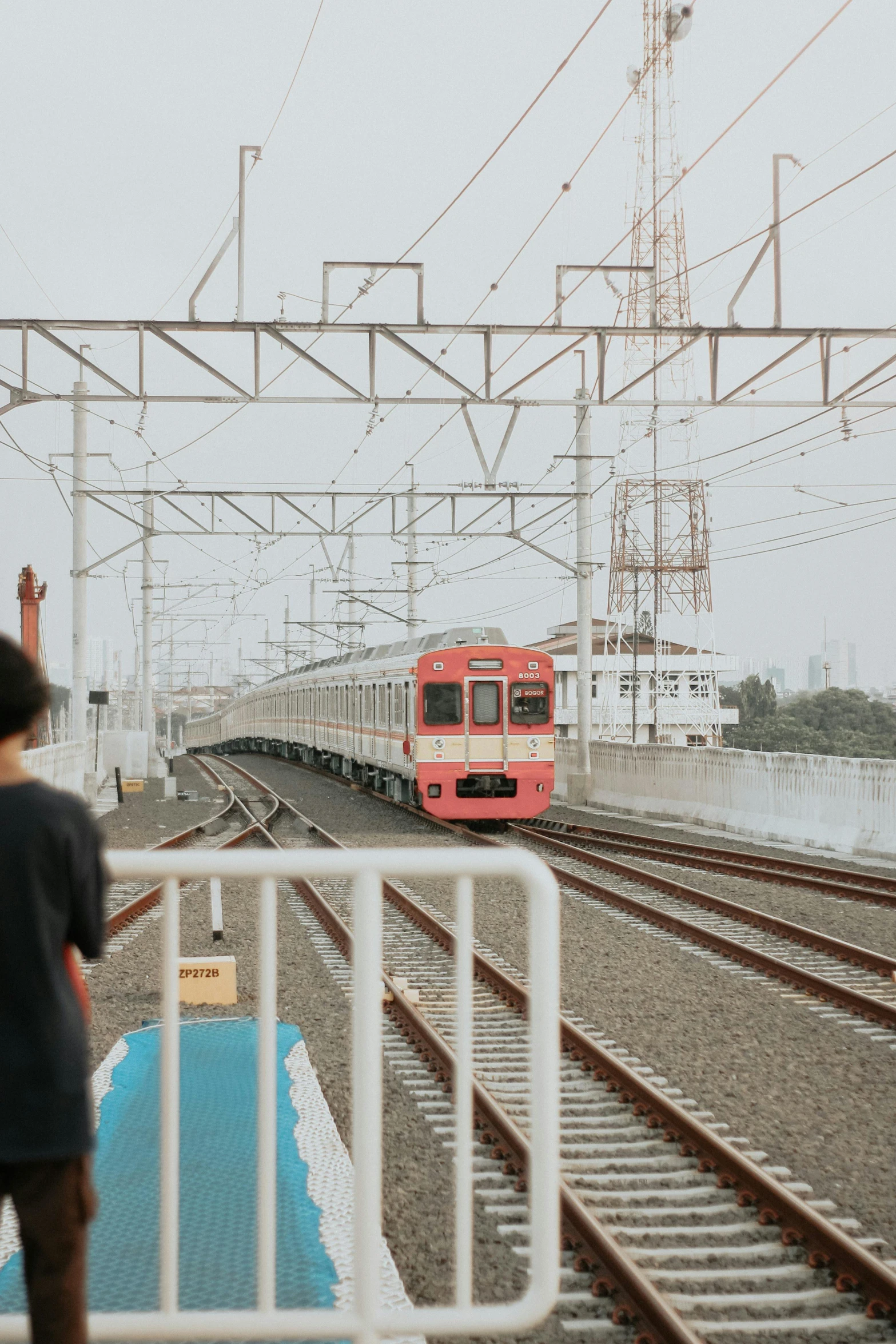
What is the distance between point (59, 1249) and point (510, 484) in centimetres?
1953

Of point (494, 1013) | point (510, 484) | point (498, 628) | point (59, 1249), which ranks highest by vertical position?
point (510, 484)

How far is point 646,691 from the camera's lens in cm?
7056

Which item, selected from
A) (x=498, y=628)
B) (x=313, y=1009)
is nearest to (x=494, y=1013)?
(x=313, y=1009)

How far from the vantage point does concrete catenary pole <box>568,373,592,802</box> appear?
23.0 metres

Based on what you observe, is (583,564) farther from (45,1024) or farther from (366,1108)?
(45,1024)

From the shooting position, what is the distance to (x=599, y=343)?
15562 millimetres

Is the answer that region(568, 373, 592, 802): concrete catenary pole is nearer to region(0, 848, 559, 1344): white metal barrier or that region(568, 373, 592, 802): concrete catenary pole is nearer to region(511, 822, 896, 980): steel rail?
region(511, 822, 896, 980): steel rail

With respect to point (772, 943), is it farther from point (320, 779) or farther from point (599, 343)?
point (320, 779)

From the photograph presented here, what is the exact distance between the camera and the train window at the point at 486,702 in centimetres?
2145

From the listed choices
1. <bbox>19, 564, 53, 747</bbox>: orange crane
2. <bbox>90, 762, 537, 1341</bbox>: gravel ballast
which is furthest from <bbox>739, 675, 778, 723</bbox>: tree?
<bbox>90, 762, 537, 1341</bbox>: gravel ballast

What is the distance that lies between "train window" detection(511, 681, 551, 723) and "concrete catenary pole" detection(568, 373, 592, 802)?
2.05 m

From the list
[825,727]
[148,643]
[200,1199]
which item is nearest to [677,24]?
[200,1199]

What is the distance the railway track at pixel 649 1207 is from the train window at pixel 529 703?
43.5 feet

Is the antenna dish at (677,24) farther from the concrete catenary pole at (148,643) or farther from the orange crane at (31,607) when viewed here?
the concrete catenary pole at (148,643)
